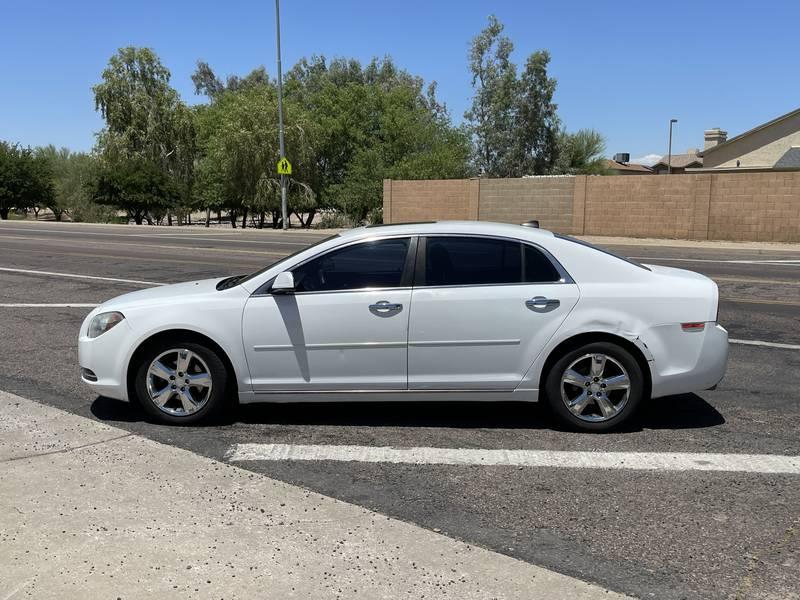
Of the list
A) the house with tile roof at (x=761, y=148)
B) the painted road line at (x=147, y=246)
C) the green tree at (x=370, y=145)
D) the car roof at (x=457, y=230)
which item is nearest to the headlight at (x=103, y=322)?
the car roof at (x=457, y=230)

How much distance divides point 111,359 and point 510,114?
54.8m

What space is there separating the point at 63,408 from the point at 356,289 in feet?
8.64

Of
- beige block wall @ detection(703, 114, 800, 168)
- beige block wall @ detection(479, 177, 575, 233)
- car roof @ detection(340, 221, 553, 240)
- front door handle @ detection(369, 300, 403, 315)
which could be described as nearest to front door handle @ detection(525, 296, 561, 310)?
car roof @ detection(340, 221, 553, 240)

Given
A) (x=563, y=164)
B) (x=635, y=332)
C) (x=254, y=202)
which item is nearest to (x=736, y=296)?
(x=635, y=332)

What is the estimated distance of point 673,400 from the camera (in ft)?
20.5

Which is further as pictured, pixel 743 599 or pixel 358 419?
pixel 358 419

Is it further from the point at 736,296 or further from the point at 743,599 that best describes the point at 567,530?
the point at 736,296

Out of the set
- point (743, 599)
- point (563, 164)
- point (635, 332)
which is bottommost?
point (743, 599)

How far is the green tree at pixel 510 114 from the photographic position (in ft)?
183

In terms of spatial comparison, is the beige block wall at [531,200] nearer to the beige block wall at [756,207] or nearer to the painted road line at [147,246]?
the beige block wall at [756,207]

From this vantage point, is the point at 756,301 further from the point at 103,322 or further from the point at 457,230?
the point at 103,322

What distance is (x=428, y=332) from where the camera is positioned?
521 cm

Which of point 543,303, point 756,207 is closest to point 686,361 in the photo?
point 543,303

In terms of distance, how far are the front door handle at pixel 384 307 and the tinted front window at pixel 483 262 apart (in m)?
0.31
